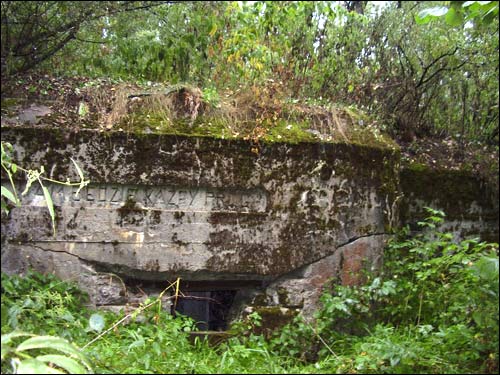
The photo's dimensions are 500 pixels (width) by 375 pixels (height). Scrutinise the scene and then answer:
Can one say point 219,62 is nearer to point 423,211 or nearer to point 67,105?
point 67,105

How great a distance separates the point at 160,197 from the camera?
4.55m

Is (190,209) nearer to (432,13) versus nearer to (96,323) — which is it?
(96,323)

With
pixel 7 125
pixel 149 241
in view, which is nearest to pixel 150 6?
pixel 7 125

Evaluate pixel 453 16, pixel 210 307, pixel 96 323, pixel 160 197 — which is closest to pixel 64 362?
pixel 96 323

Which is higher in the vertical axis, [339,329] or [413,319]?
[413,319]

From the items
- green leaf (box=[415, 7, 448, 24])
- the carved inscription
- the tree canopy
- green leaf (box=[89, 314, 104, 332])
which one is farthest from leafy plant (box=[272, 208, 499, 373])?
the tree canopy

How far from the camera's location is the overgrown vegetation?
Answer: 312 centimetres

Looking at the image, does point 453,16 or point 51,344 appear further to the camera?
point 453,16

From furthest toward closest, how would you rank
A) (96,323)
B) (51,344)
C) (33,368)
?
(96,323), (51,344), (33,368)

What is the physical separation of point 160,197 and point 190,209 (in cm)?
25

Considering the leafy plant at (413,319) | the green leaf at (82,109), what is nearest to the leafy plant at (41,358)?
the leafy plant at (413,319)

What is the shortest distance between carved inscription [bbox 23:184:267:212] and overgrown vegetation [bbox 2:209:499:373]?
24.5 inches

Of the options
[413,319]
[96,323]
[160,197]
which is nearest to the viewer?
[96,323]

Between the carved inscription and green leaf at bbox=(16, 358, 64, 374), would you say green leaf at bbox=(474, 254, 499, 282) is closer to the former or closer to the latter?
the carved inscription
